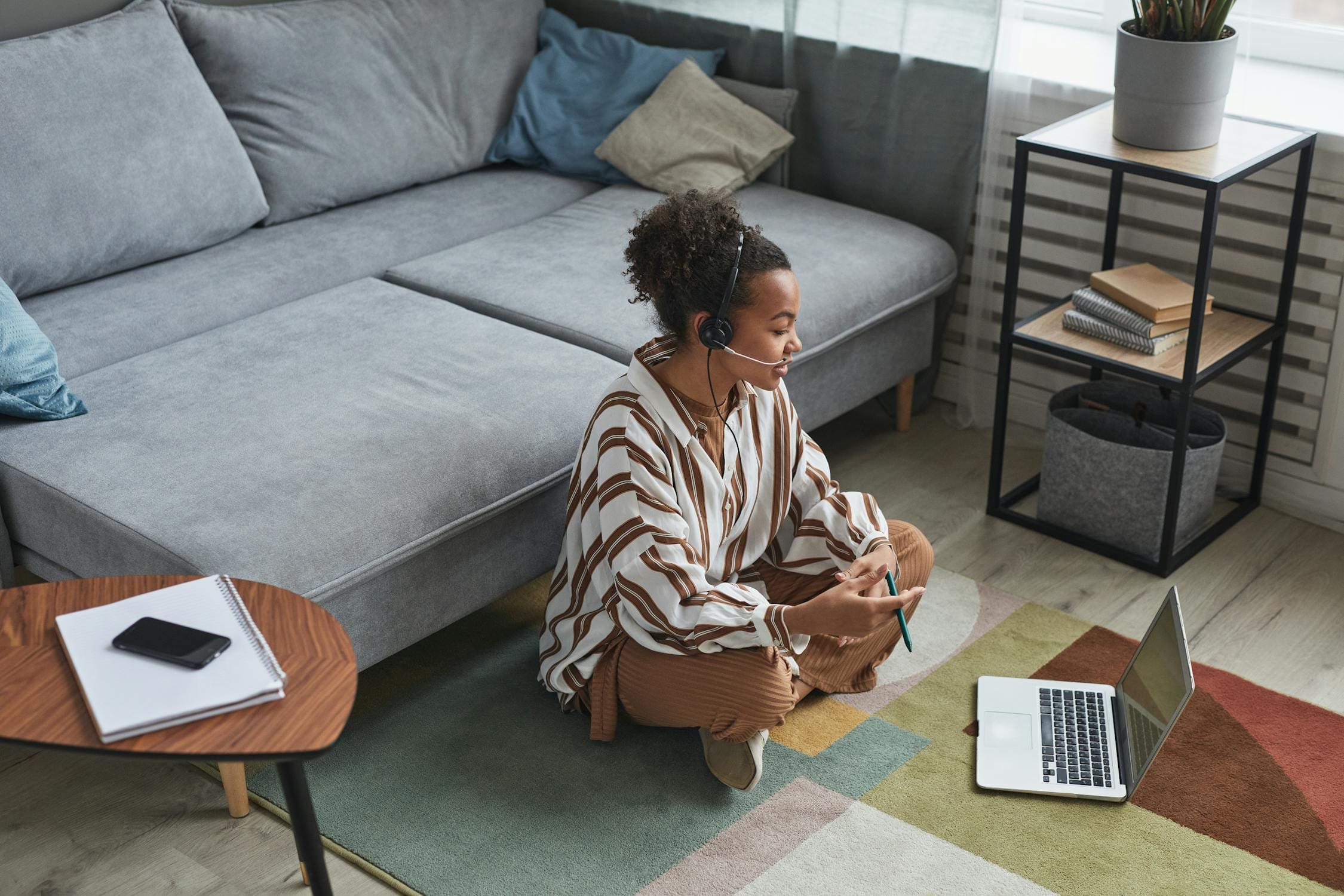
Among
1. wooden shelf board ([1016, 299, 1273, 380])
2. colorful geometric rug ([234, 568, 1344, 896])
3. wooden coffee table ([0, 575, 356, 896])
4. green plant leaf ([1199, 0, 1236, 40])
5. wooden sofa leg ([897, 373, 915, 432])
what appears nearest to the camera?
wooden coffee table ([0, 575, 356, 896])

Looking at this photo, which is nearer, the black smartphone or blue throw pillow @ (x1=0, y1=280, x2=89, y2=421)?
the black smartphone

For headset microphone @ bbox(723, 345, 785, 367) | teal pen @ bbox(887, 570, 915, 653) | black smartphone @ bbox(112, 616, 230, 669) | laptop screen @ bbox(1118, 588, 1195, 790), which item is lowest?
laptop screen @ bbox(1118, 588, 1195, 790)

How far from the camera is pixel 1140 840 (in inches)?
69.3

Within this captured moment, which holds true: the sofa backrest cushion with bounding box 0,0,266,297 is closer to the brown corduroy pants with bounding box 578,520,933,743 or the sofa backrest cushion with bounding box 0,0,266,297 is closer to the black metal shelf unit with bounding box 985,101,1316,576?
the brown corduroy pants with bounding box 578,520,933,743

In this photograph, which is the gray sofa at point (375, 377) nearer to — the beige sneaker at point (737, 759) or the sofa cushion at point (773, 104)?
the sofa cushion at point (773, 104)

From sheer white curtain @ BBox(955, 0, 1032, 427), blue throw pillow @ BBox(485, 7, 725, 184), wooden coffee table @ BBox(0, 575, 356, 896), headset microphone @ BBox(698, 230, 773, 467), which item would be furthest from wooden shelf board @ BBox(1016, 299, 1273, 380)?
wooden coffee table @ BBox(0, 575, 356, 896)

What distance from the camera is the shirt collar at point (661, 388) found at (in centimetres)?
182

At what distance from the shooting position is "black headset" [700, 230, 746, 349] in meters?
1.72

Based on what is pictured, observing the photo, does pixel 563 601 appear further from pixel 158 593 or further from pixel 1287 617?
pixel 1287 617

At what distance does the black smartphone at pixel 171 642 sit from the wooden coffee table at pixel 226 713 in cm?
6

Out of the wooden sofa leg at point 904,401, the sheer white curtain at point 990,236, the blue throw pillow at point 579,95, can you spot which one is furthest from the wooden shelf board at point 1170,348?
the blue throw pillow at point 579,95

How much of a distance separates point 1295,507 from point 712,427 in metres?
1.31

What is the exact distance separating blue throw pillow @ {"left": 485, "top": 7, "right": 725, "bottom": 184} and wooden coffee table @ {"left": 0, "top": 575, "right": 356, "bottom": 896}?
169 centimetres

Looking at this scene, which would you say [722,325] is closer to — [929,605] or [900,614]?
[900,614]
